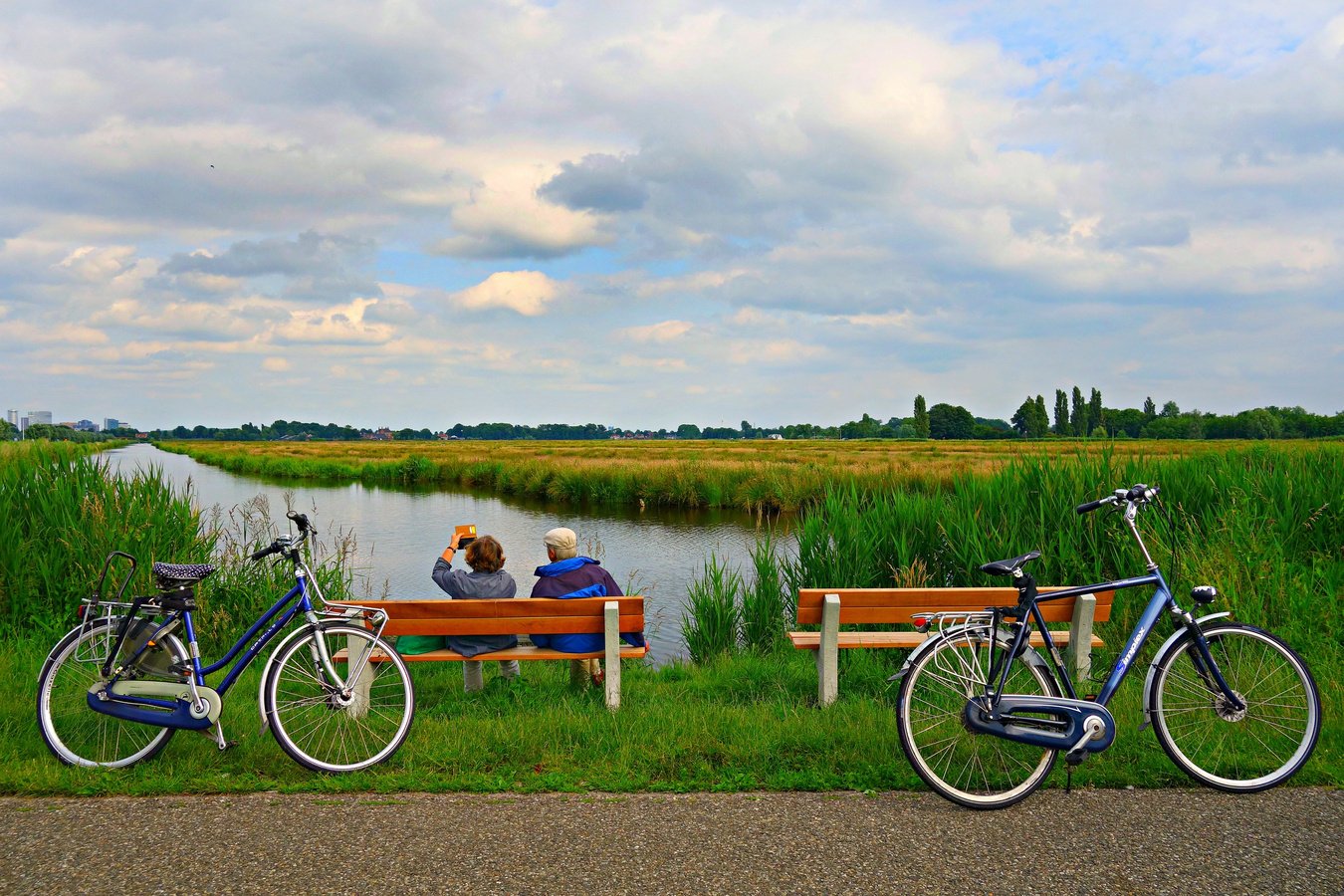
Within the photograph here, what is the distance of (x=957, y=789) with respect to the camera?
416 cm

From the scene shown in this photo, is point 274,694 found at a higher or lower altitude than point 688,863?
higher

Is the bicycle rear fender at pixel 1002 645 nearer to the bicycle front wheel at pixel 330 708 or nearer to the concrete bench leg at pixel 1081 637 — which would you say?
the concrete bench leg at pixel 1081 637

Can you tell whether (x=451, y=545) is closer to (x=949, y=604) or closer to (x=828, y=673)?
(x=828, y=673)

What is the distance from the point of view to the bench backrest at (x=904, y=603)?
18.4ft

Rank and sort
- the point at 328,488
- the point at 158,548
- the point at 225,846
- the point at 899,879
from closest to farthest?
the point at 899,879
the point at 225,846
the point at 158,548
the point at 328,488

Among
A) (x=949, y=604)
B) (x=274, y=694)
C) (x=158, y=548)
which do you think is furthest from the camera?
(x=158, y=548)

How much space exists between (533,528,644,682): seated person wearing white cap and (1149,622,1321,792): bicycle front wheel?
3.03m

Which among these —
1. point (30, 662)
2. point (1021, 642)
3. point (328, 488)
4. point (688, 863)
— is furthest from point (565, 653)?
point (328, 488)

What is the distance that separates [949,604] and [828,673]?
2.90 feet

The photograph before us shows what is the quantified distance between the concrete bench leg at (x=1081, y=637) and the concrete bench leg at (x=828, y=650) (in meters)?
1.56

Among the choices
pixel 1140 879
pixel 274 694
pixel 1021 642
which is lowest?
pixel 1140 879

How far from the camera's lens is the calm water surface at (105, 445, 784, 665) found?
43.6 feet

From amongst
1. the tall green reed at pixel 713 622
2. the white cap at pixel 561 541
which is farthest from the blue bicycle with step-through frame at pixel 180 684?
the tall green reed at pixel 713 622

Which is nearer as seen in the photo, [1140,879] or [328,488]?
[1140,879]
